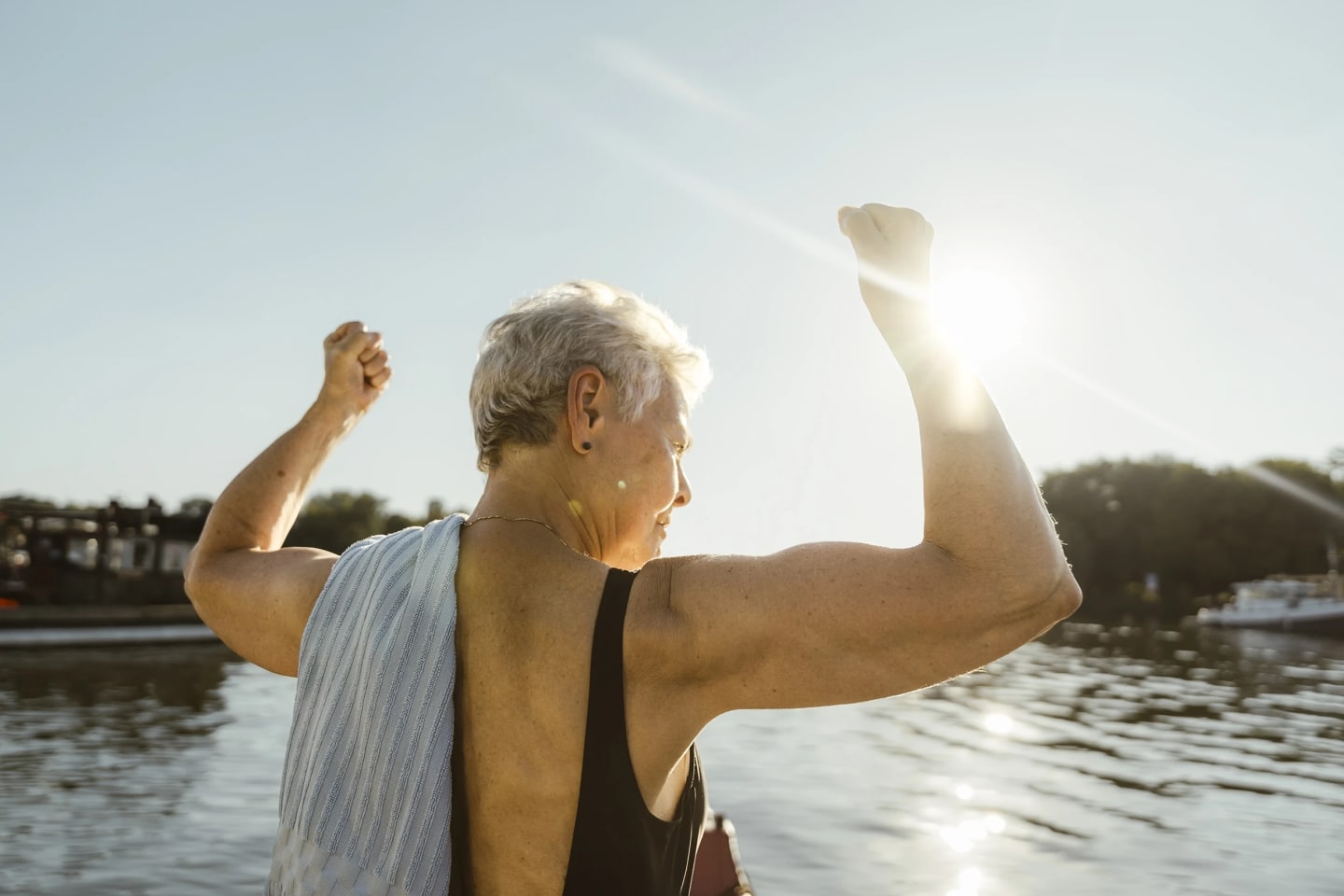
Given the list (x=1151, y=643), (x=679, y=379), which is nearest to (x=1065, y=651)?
(x=1151, y=643)

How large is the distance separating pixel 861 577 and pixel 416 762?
679 mm

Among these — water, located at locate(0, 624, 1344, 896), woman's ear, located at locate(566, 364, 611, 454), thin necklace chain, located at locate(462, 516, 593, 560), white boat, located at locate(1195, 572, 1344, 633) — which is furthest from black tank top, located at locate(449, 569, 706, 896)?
white boat, located at locate(1195, 572, 1344, 633)

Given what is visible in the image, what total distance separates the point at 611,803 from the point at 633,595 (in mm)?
271

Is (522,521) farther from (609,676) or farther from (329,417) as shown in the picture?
(329,417)

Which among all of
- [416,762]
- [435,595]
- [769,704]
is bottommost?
[416,762]

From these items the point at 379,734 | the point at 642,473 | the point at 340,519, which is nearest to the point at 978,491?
the point at 642,473

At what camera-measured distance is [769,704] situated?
1311mm

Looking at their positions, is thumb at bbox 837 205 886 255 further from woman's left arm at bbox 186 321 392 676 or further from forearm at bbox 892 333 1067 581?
woman's left arm at bbox 186 321 392 676

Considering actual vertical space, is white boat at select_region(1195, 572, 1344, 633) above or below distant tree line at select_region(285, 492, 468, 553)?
below

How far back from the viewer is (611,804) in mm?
1345

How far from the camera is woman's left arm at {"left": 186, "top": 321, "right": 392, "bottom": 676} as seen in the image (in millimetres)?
1729

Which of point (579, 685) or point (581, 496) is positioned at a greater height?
point (581, 496)

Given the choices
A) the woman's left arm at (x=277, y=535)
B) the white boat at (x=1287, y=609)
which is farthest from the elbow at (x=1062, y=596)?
the white boat at (x=1287, y=609)

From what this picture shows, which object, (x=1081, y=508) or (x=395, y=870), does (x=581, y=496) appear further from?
(x=1081, y=508)
